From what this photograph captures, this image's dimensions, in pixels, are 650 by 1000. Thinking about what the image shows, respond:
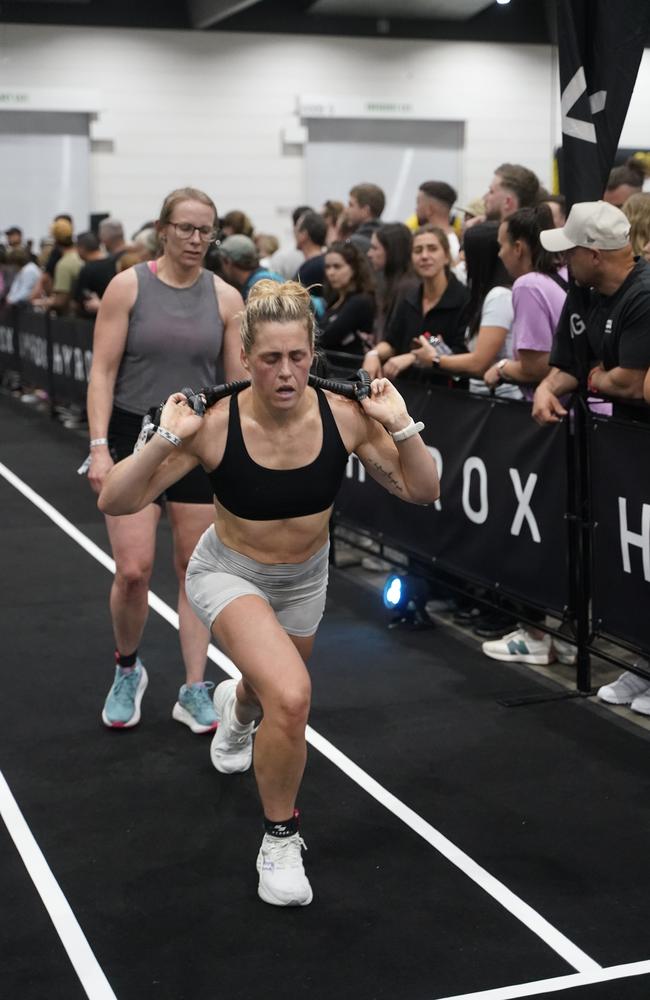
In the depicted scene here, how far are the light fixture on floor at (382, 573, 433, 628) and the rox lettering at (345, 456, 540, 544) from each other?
0.41 meters

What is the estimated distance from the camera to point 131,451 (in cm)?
488

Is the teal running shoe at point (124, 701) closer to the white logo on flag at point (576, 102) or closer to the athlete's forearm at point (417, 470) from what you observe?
the athlete's forearm at point (417, 470)

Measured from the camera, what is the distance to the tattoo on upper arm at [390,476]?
3.81m

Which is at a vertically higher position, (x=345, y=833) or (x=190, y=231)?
(x=190, y=231)

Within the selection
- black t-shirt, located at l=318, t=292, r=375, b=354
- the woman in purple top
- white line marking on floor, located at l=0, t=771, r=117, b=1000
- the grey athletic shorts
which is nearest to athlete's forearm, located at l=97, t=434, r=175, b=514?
the grey athletic shorts

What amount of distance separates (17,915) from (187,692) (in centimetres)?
148

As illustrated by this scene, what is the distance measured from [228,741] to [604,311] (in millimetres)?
2254

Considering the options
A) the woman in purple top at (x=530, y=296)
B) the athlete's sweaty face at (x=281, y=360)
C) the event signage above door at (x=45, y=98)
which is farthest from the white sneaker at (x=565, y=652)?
the event signage above door at (x=45, y=98)

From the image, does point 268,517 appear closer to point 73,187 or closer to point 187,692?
A: point 187,692

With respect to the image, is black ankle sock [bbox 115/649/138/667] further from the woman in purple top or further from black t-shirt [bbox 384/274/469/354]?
black t-shirt [bbox 384/274/469/354]

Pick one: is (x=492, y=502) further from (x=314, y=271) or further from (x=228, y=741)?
(x=314, y=271)

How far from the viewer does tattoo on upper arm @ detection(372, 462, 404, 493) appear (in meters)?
3.81

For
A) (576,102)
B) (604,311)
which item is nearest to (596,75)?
(576,102)

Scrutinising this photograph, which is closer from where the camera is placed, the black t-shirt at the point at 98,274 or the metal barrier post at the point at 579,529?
the metal barrier post at the point at 579,529
